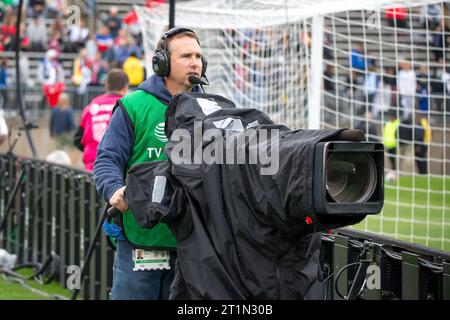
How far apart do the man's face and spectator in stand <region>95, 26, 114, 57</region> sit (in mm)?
21385

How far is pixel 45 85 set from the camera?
2388 cm

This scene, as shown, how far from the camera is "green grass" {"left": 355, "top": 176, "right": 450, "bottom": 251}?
37.3 ft

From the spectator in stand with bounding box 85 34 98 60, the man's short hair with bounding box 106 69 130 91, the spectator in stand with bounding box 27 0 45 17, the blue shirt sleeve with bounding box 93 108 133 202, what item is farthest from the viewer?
the spectator in stand with bounding box 27 0 45 17

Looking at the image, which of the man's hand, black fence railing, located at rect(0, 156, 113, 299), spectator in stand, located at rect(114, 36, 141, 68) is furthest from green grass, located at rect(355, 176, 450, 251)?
spectator in stand, located at rect(114, 36, 141, 68)

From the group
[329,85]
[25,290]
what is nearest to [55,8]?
[329,85]

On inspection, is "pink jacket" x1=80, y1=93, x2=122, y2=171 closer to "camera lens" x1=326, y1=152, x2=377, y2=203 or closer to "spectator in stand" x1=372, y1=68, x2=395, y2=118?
"camera lens" x1=326, y1=152, x2=377, y2=203

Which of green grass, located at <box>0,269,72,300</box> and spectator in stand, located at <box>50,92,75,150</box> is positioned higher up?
spectator in stand, located at <box>50,92,75,150</box>

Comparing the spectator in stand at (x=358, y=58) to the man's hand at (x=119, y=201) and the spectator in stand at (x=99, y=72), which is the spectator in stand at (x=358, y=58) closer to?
the man's hand at (x=119, y=201)

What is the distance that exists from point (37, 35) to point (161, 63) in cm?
2220

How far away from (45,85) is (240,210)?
20.7 metres

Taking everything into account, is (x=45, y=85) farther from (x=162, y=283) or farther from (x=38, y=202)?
(x=162, y=283)

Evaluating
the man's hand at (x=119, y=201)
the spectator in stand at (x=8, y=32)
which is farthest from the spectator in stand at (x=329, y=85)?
the spectator in stand at (x=8, y=32)

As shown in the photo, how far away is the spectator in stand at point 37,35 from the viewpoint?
26172mm

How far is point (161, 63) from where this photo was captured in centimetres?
470
